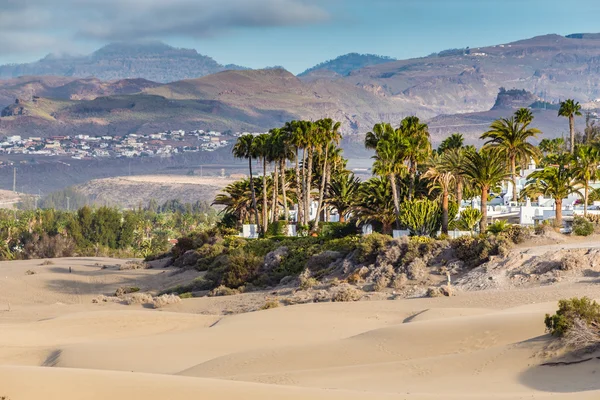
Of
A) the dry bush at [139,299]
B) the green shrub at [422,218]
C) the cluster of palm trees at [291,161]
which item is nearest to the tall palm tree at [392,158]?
the green shrub at [422,218]

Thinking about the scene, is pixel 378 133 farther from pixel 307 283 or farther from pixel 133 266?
pixel 307 283

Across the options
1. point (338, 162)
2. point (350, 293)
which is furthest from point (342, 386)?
point (338, 162)

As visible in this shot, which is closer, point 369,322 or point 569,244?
point 369,322

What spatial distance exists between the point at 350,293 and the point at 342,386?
48.9ft

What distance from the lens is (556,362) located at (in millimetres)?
18609

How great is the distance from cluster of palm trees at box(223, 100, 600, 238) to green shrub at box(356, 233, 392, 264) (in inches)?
364

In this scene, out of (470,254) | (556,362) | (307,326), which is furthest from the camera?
(470,254)

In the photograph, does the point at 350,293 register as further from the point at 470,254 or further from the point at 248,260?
the point at 248,260

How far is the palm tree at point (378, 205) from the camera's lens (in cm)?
5584

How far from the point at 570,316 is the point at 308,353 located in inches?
231

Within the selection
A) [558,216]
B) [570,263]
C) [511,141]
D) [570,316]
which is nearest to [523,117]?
[511,141]

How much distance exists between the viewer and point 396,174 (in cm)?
5753

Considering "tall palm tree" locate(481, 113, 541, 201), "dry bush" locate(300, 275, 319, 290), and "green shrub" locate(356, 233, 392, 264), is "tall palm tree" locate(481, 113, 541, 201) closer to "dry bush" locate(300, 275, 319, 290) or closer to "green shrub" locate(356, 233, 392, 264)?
"green shrub" locate(356, 233, 392, 264)

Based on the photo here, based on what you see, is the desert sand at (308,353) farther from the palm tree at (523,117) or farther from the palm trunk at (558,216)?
the palm tree at (523,117)
